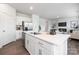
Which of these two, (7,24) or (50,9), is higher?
(50,9)

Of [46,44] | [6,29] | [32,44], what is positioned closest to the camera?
[46,44]

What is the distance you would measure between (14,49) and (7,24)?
46cm

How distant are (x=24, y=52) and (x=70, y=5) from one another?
1.16 m

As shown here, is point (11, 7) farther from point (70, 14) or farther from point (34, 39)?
point (70, 14)

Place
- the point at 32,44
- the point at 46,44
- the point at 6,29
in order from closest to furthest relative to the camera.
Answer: the point at 46,44 < the point at 6,29 < the point at 32,44

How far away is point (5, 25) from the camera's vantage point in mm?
1520

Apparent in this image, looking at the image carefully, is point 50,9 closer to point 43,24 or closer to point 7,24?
point 43,24

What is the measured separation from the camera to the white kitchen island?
139 cm

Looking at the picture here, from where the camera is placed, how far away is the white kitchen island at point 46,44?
139cm

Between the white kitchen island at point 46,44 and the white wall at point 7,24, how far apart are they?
0.29 meters

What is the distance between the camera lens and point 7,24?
153 centimetres

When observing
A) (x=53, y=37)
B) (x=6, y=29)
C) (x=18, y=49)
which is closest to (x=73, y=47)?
(x=53, y=37)

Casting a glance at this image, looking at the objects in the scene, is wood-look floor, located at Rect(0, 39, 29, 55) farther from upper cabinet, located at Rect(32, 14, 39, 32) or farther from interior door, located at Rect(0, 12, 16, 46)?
upper cabinet, located at Rect(32, 14, 39, 32)
